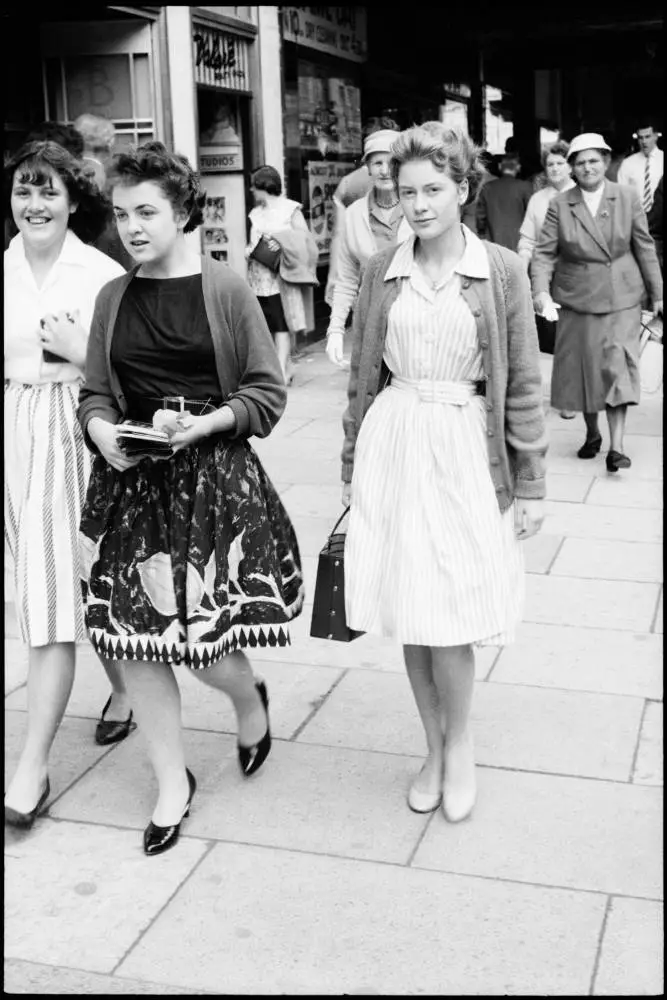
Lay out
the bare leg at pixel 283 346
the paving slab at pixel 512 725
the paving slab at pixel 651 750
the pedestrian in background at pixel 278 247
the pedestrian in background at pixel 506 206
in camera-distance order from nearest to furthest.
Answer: the paving slab at pixel 651 750 < the paving slab at pixel 512 725 < the pedestrian in background at pixel 278 247 < the bare leg at pixel 283 346 < the pedestrian in background at pixel 506 206

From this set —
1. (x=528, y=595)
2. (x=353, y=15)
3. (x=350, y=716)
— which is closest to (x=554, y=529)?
(x=528, y=595)

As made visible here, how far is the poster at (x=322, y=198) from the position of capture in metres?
13.5

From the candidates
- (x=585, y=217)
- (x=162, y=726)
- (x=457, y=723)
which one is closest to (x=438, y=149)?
(x=457, y=723)

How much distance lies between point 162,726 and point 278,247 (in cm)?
731

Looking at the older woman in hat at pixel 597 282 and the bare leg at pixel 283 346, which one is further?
the bare leg at pixel 283 346

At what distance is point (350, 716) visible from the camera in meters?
4.39

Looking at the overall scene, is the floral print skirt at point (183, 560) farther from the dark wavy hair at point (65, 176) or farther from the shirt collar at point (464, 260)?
the dark wavy hair at point (65, 176)

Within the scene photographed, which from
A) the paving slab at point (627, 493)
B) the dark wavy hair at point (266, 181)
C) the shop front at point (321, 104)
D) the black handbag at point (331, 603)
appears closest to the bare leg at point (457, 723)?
the black handbag at point (331, 603)

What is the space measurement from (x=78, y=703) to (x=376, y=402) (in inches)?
66.8

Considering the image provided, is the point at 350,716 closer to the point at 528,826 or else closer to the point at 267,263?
the point at 528,826

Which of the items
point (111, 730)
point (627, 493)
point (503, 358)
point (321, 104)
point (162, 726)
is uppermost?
point (321, 104)

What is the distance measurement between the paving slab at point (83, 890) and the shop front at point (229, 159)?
8.88 m

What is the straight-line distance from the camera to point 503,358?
3.44m

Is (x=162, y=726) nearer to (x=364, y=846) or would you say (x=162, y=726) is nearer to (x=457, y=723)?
(x=364, y=846)
